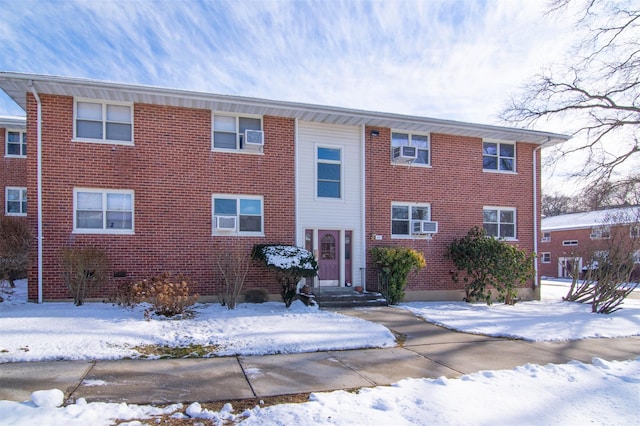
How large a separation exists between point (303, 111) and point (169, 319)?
665cm

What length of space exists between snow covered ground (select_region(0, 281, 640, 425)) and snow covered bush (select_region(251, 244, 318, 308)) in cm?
51

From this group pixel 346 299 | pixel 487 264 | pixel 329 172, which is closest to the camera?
pixel 346 299

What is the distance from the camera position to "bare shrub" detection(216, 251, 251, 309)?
34.3ft

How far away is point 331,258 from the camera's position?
42.2 ft

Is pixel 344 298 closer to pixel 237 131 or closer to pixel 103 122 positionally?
pixel 237 131

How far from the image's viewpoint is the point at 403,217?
13680 mm

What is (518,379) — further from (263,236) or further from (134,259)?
(134,259)

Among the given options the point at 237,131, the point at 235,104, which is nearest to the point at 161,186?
the point at 237,131

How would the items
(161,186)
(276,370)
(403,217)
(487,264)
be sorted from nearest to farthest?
(276,370) < (161,186) < (487,264) < (403,217)

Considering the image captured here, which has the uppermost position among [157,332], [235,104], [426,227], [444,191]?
[235,104]

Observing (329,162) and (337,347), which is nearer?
(337,347)

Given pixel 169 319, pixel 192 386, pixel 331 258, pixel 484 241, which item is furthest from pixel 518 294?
pixel 192 386

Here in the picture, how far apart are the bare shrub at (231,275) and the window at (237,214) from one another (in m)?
0.80

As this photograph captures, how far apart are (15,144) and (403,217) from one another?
1612cm
